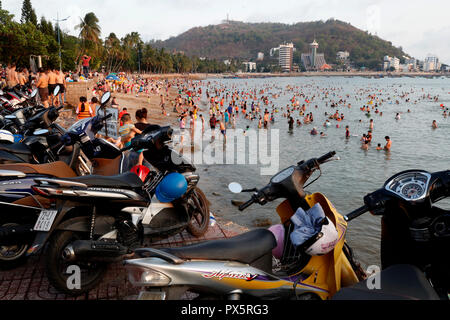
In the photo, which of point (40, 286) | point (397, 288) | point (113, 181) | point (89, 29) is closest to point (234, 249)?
point (397, 288)

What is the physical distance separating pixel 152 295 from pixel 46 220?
167 centimetres

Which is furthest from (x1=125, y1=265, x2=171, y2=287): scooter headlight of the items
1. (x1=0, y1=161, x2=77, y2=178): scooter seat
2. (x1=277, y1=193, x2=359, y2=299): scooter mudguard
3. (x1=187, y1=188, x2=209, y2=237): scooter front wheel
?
(x1=187, y1=188, x2=209, y2=237): scooter front wheel

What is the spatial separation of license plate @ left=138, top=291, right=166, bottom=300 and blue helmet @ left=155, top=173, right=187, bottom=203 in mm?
2091

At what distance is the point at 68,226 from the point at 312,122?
31400mm

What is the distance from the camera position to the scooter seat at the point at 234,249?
2.06m

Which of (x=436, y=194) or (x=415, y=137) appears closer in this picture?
(x=436, y=194)

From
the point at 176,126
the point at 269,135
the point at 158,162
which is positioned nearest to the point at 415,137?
the point at 269,135

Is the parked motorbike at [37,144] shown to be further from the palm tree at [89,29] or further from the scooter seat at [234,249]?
the palm tree at [89,29]

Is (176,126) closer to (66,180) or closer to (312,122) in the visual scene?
(312,122)

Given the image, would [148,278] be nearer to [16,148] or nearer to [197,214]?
[197,214]

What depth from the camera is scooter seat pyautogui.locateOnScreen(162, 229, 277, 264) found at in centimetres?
206

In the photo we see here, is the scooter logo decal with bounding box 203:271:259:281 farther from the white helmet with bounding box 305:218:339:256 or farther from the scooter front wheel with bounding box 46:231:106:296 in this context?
the scooter front wheel with bounding box 46:231:106:296

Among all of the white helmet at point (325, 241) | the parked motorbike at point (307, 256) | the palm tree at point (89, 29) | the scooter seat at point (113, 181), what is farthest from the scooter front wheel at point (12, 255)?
the palm tree at point (89, 29)

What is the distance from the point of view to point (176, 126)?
23703 millimetres
